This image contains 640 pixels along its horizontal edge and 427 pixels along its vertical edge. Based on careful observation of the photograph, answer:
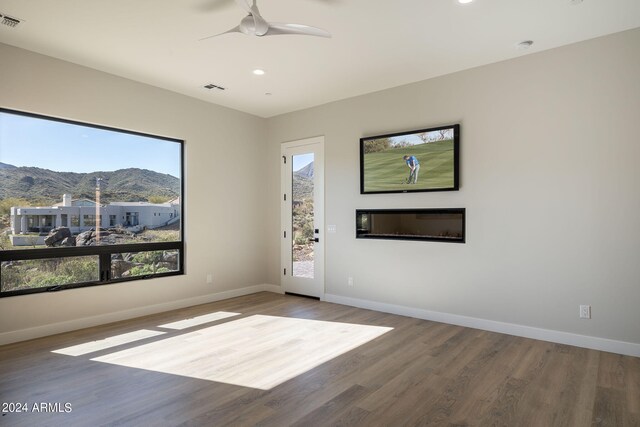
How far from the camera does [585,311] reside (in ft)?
12.1

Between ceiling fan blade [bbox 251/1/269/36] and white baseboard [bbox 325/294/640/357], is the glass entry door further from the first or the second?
ceiling fan blade [bbox 251/1/269/36]

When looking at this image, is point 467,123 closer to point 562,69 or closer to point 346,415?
point 562,69

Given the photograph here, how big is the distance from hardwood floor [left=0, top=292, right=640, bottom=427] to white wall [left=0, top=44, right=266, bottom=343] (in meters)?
0.41

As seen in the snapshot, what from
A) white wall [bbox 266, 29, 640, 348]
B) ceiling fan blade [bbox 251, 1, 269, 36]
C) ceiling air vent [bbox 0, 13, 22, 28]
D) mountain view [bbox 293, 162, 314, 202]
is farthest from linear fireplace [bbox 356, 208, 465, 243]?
ceiling air vent [bbox 0, 13, 22, 28]

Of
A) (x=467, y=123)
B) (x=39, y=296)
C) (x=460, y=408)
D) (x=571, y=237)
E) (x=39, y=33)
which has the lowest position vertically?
(x=460, y=408)

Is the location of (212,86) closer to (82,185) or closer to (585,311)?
(82,185)

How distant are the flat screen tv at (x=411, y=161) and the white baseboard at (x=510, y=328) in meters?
1.56

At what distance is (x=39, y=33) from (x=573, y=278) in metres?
5.78

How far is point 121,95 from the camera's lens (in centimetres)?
470

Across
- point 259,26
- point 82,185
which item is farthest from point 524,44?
point 82,185

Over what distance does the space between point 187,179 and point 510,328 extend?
4601mm

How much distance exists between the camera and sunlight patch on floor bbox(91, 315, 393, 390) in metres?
3.11

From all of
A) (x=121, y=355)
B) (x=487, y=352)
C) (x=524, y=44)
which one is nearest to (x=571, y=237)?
(x=487, y=352)

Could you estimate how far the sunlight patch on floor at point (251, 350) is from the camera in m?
3.11
